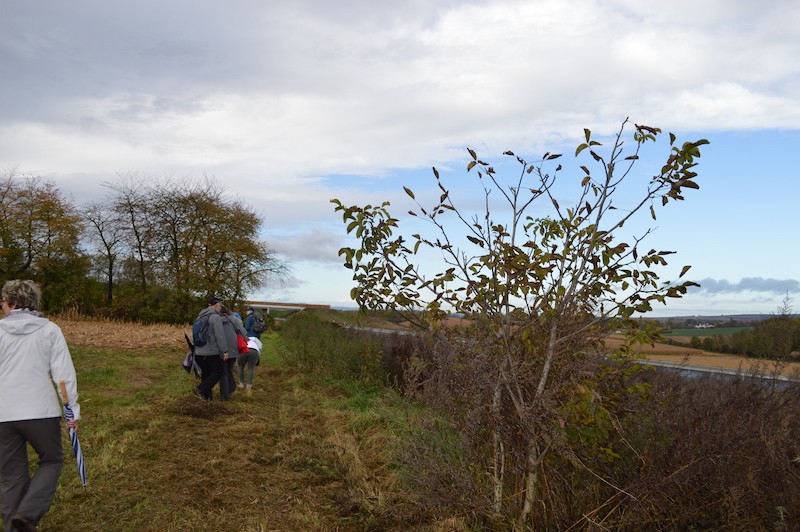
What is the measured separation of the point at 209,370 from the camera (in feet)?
35.0

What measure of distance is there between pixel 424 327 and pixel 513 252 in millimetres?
898

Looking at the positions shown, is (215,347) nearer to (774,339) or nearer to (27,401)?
(27,401)

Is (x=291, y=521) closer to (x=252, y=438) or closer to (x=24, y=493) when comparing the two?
(x=24, y=493)

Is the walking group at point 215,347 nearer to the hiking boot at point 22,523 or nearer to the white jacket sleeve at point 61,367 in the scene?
the white jacket sleeve at point 61,367

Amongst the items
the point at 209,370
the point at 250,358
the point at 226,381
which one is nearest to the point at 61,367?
the point at 209,370

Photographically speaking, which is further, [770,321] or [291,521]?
[770,321]

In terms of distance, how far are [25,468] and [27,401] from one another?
2.07ft

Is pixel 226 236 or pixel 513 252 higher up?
pixel 226 236

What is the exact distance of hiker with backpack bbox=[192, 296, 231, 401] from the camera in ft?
34.1

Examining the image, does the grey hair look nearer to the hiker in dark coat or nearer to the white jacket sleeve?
the white jacket sleeve

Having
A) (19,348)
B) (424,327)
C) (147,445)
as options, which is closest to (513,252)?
(424,327)

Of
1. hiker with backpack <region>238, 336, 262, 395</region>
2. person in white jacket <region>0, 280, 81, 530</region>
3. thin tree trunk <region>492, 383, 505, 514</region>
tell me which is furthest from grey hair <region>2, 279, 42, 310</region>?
hiker with backpack <region>238, 336, 262, 395</region>

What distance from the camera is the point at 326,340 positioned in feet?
52.5

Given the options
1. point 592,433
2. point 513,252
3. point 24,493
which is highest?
point 513,252
